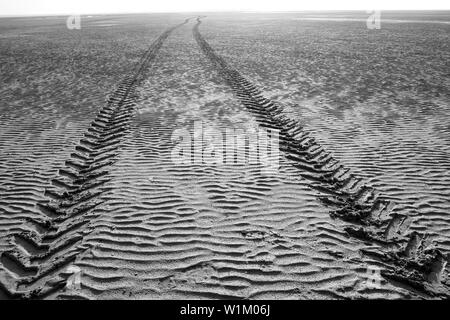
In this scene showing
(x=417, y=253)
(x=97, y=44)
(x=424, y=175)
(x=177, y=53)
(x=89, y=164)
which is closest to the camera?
(x=417, y=253)

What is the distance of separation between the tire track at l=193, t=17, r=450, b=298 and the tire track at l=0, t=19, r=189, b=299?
347 cm

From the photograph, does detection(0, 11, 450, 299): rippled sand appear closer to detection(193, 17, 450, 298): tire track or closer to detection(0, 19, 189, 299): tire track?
detection(0, 19, 189, 299): tire track

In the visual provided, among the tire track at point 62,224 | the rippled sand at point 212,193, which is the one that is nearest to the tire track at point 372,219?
the rippled sand at point 212,193

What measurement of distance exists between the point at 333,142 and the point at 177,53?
1457cm

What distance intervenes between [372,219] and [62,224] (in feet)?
13.9

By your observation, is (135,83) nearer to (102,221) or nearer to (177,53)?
(177,53)

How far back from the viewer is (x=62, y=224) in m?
4.98

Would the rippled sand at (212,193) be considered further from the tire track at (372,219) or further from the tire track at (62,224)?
the tire track at (372,219)


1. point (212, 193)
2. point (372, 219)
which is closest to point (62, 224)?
point (212, 193)

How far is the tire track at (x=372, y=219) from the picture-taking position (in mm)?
4035

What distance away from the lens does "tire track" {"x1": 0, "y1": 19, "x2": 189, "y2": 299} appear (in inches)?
159

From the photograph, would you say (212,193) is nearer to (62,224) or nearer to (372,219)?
(62,224)
